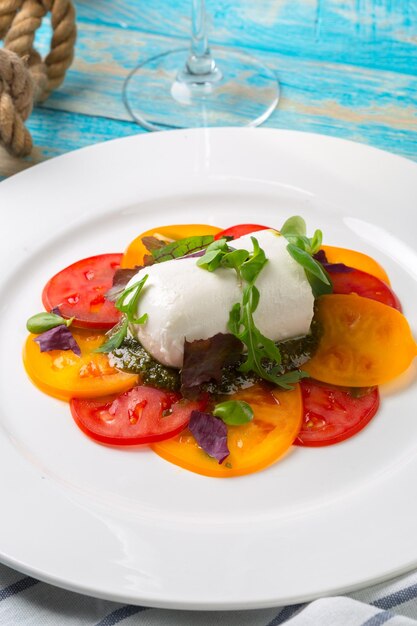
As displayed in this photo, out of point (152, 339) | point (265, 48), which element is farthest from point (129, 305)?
point (265, 48)

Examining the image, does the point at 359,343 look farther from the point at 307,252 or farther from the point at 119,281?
the point at 119,281

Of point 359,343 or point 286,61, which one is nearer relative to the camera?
point 359,343

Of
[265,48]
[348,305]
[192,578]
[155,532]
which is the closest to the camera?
[192,578]

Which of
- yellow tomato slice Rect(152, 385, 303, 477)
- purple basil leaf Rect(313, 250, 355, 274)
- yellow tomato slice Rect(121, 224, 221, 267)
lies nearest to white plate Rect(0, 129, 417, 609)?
yellow tomato slice Rect(152, 385, 303, 477)

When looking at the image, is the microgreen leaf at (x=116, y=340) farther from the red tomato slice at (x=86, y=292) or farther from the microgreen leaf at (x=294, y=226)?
the microgreen leaf at (x=294, y=226)

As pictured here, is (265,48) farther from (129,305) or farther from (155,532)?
(155,532)

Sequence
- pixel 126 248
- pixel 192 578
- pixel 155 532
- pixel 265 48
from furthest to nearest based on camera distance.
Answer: pixel 265 48 < pixel 126 248 < pixel 155 532 < pixel 192 578

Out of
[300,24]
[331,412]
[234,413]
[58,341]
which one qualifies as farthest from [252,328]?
[300,24]
